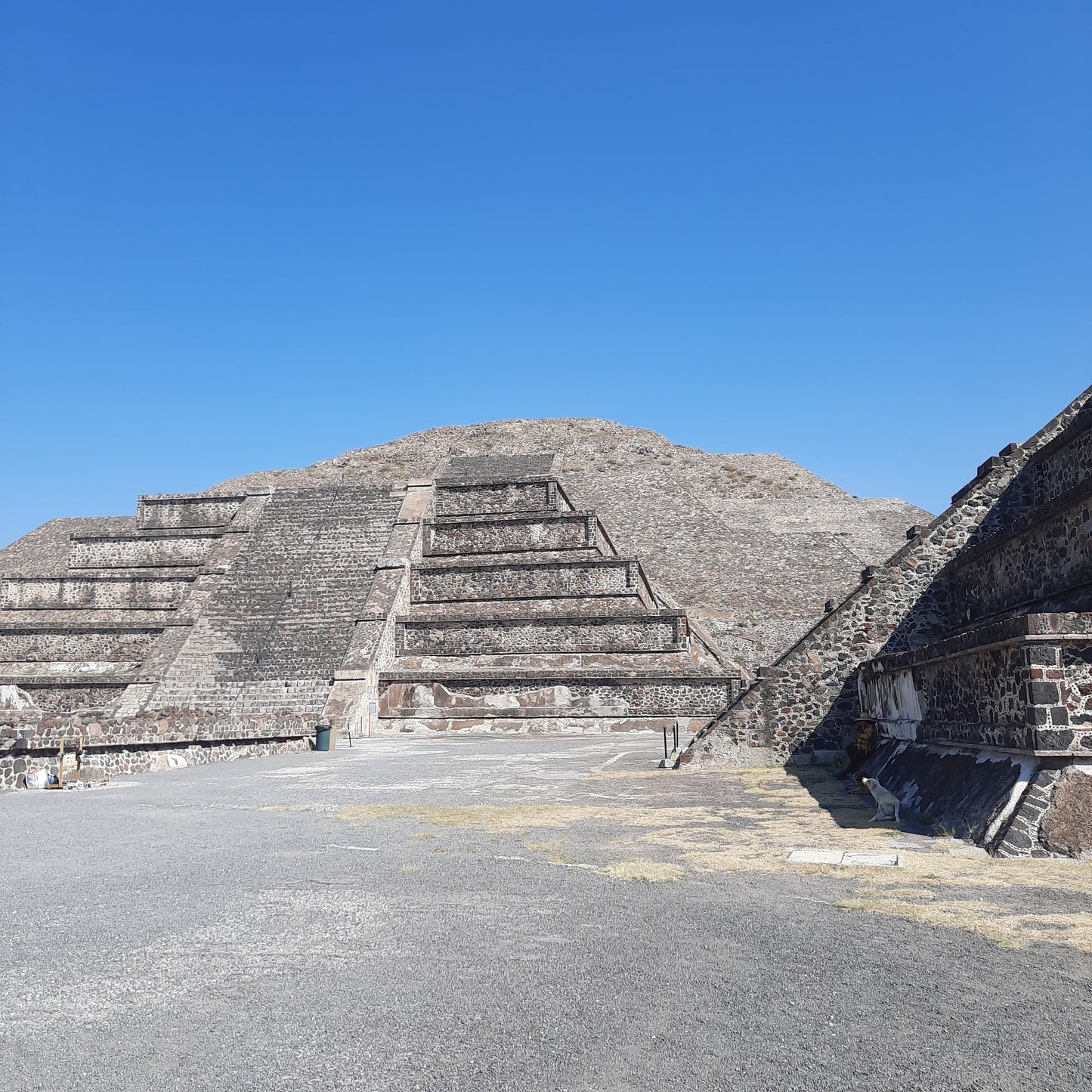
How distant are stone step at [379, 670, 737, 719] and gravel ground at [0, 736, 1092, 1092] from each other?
A: 1292 centimetres

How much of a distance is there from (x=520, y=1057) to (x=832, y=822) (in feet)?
16.2

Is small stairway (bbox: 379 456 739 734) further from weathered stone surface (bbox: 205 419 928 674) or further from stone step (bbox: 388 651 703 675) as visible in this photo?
weathered stone surface (bbox: 205 419 928 674)

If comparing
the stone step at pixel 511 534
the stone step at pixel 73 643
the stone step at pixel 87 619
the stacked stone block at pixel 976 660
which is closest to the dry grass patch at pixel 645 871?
the stacked stone block at pixel 976 660

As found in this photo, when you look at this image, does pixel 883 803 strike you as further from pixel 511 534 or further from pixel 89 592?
pixel 89 592

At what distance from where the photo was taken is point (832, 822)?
7.21 metres

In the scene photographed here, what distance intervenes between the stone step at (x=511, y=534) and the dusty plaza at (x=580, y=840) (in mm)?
3108

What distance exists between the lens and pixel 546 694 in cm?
2072

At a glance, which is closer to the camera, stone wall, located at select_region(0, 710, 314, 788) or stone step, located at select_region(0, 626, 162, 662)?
stone wall, located at select_region(0, 710, 314, 788)

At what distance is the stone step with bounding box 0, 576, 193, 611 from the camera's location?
84.4ft

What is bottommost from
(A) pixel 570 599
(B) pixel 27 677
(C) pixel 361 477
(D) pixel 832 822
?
(D) pixel 832 822

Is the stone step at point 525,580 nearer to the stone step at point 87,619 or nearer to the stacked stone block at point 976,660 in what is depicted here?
the stone step at point 87,619

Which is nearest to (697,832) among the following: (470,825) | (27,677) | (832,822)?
(832,822)

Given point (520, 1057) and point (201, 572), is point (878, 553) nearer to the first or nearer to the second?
point (201, 572)

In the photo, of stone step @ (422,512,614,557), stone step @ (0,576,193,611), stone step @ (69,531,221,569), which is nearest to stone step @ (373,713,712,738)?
stone step @ (422,512,614,557)
